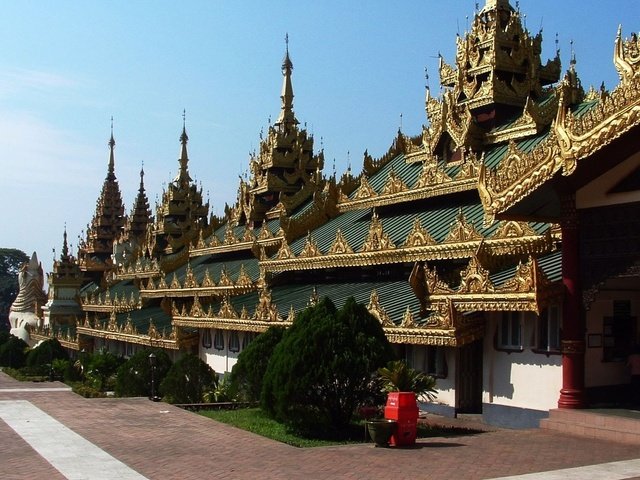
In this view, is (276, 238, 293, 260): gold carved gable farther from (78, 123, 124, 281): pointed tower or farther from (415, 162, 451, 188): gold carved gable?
(78, 123, 124, 281): pointed tower

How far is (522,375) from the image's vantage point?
17531 millimetres

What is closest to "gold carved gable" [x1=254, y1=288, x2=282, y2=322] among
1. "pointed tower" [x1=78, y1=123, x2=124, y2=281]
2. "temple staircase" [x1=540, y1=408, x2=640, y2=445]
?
"temple staircase" [x1=540, y1=408, x2=640, y2=445]

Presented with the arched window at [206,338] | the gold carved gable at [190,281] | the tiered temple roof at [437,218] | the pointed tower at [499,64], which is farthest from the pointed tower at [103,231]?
the pointed tower at [499,64]

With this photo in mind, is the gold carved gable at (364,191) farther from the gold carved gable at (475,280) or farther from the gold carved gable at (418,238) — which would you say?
the gold carved gable at (475,280)

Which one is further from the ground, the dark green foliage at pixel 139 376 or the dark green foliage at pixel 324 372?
the dark green foliage at pixel 324 372

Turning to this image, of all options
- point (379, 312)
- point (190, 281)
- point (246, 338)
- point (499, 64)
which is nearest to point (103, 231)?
point (190, 281)

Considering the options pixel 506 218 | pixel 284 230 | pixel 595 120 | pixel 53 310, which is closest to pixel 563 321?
pixel 506 218

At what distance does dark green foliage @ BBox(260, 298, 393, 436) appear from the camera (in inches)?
611

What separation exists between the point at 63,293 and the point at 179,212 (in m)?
14.5

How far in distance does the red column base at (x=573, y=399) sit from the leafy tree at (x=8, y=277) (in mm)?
101618

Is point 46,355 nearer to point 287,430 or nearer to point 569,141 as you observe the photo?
point 287,430

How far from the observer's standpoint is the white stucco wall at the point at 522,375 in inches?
665

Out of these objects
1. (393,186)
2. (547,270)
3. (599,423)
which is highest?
(393,186)

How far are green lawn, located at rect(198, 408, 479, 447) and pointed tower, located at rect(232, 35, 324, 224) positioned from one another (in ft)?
71.5
